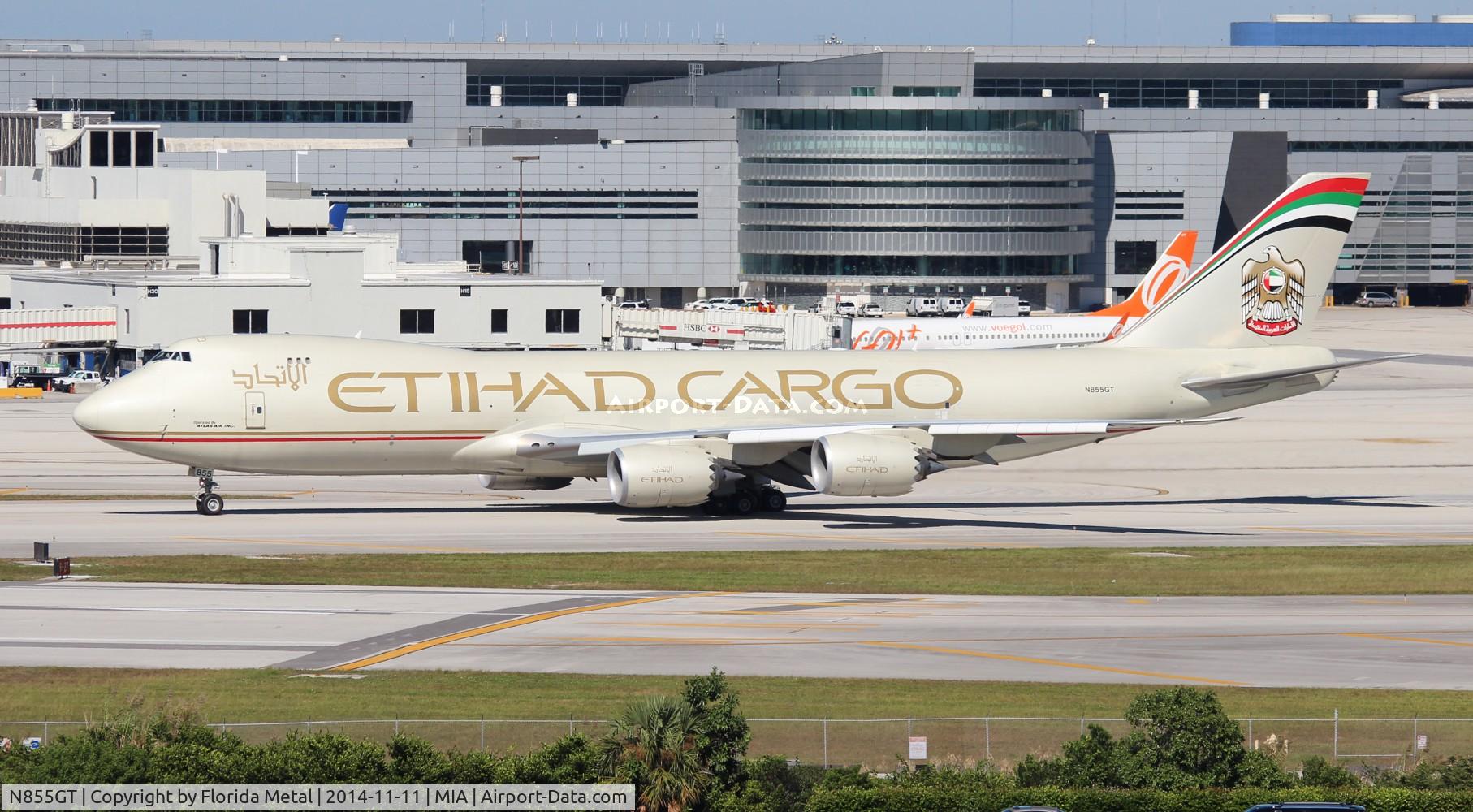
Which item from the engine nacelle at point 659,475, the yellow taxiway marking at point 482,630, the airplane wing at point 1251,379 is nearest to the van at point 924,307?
the airplane wing at point 1251,379

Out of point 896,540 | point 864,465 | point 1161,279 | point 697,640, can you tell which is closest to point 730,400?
point 864,465

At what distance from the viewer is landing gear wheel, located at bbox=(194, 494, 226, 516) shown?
2107 inches

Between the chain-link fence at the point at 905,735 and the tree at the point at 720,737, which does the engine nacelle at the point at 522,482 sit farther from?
the tree at the point at 720,737

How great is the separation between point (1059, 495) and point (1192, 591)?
61.2ft

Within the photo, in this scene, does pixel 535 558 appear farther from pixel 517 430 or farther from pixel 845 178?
pixel 845 178

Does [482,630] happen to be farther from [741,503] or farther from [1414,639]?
[741,503]

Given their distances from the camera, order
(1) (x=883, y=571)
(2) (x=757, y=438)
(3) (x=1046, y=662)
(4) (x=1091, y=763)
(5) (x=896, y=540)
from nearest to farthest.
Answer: (4) (x=1091, y=763)
(3) (x=1046, y=662)
(1) (x=883, y=571)
(5) (x=896, y=540)
(2) (x=757, y=438)

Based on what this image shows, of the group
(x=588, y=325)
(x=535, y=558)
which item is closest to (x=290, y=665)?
(x=535, y=558)

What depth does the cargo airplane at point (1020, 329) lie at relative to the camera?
11625 centimetres

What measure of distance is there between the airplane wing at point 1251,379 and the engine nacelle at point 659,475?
16403mm

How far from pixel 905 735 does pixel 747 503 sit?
27182 millimetres

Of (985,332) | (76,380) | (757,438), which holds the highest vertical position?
(985,332)

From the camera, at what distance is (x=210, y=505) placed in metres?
53.6

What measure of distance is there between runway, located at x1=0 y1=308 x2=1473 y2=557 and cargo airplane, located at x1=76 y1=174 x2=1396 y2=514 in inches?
68.1
